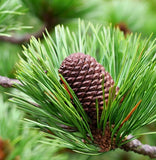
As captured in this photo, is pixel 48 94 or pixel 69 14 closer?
pixel 48 94

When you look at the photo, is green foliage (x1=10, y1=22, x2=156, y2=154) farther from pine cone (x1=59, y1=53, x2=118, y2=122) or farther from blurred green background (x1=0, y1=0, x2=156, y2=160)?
blurred green background (x1=0, y1=0, x2=156, y2=160)

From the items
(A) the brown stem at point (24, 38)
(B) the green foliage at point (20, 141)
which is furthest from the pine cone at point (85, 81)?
(A) the brown stem at point (24, 38)

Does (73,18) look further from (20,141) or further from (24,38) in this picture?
(20,141)

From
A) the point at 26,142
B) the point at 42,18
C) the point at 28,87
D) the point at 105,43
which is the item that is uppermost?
the point at 42,18

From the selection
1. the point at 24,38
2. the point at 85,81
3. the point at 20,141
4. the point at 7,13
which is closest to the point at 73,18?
the point at 24,38

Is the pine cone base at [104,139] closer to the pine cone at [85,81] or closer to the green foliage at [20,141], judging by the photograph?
the pine cone at [85,81]

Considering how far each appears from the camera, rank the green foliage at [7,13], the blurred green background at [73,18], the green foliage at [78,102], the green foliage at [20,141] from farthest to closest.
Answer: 1. the blurred green background at [73,18]
2. the green foliage at [7,13]
3. the green foliage at [78,102]
4. the green foliage at [20,141]

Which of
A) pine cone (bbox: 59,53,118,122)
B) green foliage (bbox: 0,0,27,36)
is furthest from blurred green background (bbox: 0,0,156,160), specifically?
pine cone (bbox: 59,53,118,122)

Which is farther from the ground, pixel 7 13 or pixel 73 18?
pixel 73 18

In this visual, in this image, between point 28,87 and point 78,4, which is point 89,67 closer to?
point 28,87

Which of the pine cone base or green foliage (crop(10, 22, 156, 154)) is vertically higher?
green foliage (crop(10, 22, 156, 154))

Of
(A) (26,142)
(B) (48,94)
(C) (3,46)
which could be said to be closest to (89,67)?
(B) (48,94)
